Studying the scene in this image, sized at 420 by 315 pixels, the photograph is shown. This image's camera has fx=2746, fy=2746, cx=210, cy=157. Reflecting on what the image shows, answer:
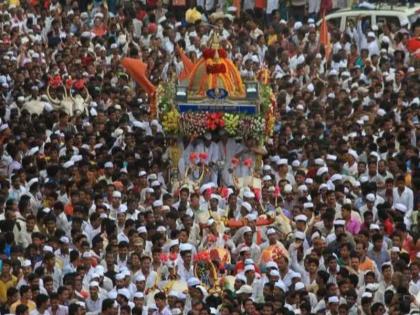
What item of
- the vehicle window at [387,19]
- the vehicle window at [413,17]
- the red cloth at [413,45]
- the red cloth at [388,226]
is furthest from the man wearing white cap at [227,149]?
the vehicle window at [413,17]

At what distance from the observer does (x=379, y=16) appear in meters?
44.5

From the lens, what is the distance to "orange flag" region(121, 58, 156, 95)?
39.1 meters

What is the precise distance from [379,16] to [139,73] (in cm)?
647

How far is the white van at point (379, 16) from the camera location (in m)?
44.4

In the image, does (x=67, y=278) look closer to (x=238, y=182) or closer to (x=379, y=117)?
(x=238, y=182)

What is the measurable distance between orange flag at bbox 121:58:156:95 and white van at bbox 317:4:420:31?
5443 mm

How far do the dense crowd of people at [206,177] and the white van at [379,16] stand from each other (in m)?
0.14

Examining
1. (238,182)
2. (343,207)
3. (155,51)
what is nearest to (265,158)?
(238,182)

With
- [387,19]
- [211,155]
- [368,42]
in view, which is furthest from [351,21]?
[211,155]

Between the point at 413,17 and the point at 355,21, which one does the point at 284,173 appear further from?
the point at 413,17

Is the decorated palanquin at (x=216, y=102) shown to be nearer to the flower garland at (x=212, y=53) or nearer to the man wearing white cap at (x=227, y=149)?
the flower garland at (x=212, y=53)

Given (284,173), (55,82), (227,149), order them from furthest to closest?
(55,82) < (227,149) < (284,173)

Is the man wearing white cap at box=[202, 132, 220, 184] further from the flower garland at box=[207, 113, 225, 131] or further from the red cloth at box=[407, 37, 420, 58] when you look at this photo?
the red cloth at box=[407, 37, 420, 58]

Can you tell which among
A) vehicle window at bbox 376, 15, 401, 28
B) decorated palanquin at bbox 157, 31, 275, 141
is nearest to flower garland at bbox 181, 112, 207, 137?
decorated palanquin at bbox 157, 31, 275, 141
